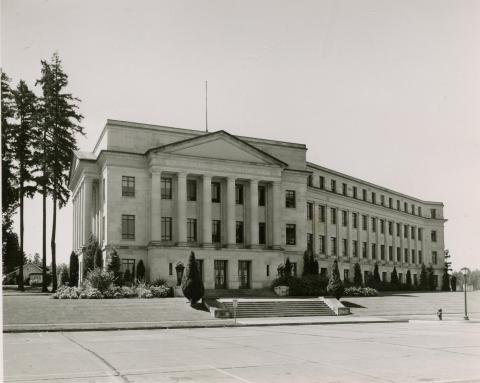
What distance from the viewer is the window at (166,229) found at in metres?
49.0

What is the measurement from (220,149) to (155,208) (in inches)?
307

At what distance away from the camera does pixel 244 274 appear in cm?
5075

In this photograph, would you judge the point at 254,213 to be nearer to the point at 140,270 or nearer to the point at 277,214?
the point at 277,214

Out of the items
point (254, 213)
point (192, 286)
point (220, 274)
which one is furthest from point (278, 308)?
point (254, 213)

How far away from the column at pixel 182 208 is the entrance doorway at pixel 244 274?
227 inches

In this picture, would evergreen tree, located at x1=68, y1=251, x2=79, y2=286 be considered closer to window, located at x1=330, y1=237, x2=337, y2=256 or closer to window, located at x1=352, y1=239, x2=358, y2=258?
window, located at x1=330, y1=237, x2=337, y2=256

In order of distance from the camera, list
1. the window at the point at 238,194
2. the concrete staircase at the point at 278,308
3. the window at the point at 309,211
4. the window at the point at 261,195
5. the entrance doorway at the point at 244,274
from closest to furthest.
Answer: the concrete staircase at the point at 278,308, the entrance doorway at the point at 244,274, the window at the point at 238,194, the window at the point at 261,195, the window at the point at 309,211

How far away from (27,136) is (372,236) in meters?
45.8

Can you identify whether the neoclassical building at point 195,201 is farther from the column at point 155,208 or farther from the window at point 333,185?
the window at point 333,185

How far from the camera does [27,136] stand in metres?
52.6

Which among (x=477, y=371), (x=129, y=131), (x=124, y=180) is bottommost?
(x=477, y=371)

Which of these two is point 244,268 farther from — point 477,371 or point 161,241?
point 477,371

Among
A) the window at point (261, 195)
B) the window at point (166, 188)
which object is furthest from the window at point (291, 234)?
the window at point (166, 188)

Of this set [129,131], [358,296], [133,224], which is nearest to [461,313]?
[358,296]
